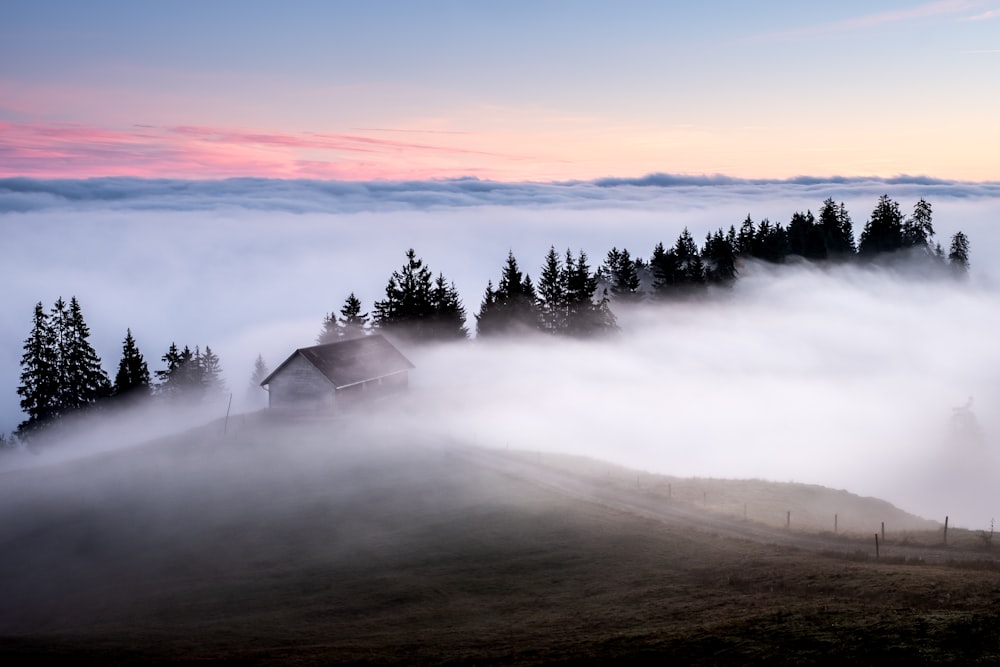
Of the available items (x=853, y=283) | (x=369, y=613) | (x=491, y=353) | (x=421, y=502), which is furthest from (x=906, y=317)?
(x=369, y=613)

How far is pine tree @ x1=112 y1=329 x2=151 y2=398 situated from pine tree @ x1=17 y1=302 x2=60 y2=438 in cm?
1243

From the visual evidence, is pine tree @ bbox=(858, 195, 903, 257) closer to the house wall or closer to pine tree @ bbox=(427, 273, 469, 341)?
pine tree @ bbox=(427, 273, 469, 341)

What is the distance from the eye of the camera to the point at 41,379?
307ft

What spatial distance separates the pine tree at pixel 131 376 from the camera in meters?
107

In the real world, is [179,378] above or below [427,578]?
below

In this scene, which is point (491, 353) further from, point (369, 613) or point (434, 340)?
point (369, 613)

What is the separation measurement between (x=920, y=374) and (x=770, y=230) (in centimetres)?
4196

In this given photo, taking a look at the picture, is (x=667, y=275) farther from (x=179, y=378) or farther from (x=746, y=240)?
(x=179, y=378)

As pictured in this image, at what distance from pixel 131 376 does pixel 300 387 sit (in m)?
43.5

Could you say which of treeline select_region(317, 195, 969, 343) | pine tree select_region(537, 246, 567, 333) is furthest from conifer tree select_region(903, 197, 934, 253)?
pine tree select_region(537, 246, 567, 333)

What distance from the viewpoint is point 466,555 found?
4097 centimetres

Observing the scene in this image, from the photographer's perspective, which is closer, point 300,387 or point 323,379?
point 323,379

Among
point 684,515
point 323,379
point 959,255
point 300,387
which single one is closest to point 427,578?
point 684,515

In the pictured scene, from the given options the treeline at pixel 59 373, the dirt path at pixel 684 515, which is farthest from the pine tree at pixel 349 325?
the dirt path at pixel 684 515
